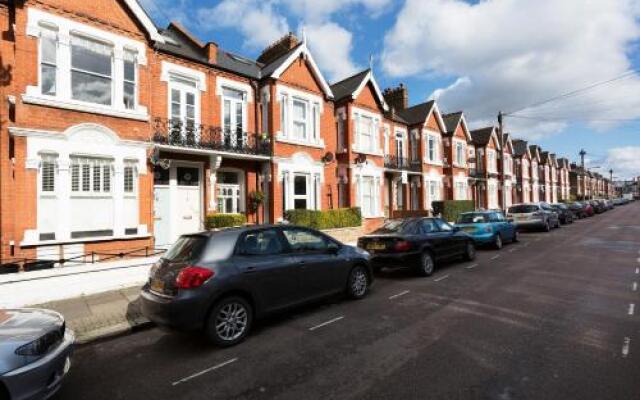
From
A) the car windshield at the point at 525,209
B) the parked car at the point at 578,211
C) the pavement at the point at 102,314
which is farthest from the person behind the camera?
the parked car at the point at 578,211

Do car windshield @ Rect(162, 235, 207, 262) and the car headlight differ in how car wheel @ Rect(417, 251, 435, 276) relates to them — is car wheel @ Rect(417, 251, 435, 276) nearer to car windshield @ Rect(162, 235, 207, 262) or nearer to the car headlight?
car windshield @ Rect(162, 235, 207, 262)

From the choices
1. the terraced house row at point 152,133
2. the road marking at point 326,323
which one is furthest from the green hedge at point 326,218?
the road marking at point 326,323

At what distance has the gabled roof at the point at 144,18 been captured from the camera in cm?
1164

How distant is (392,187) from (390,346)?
19.9 m

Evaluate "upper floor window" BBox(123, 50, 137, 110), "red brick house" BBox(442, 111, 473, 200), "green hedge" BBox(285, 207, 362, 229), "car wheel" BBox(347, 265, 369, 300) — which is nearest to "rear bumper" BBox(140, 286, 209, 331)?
"car wheel" BBox(347, 265, 369, 300)

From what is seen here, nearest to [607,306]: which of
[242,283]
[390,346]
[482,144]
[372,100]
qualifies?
[390,346]

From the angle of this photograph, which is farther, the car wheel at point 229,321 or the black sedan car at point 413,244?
the black sedan car at point 413,244

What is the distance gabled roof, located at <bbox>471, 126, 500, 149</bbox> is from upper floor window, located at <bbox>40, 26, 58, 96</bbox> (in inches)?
1333

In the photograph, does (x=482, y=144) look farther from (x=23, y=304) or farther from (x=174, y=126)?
(x=23, y=304)

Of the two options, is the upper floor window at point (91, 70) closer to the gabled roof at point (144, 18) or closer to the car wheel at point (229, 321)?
the gabled roof at point (144, 18)

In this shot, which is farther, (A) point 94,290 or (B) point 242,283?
(A) point 94,290

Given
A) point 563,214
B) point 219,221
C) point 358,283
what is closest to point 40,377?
point 358,283

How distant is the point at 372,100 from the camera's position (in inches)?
816

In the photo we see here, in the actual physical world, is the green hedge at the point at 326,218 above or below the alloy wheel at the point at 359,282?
above
